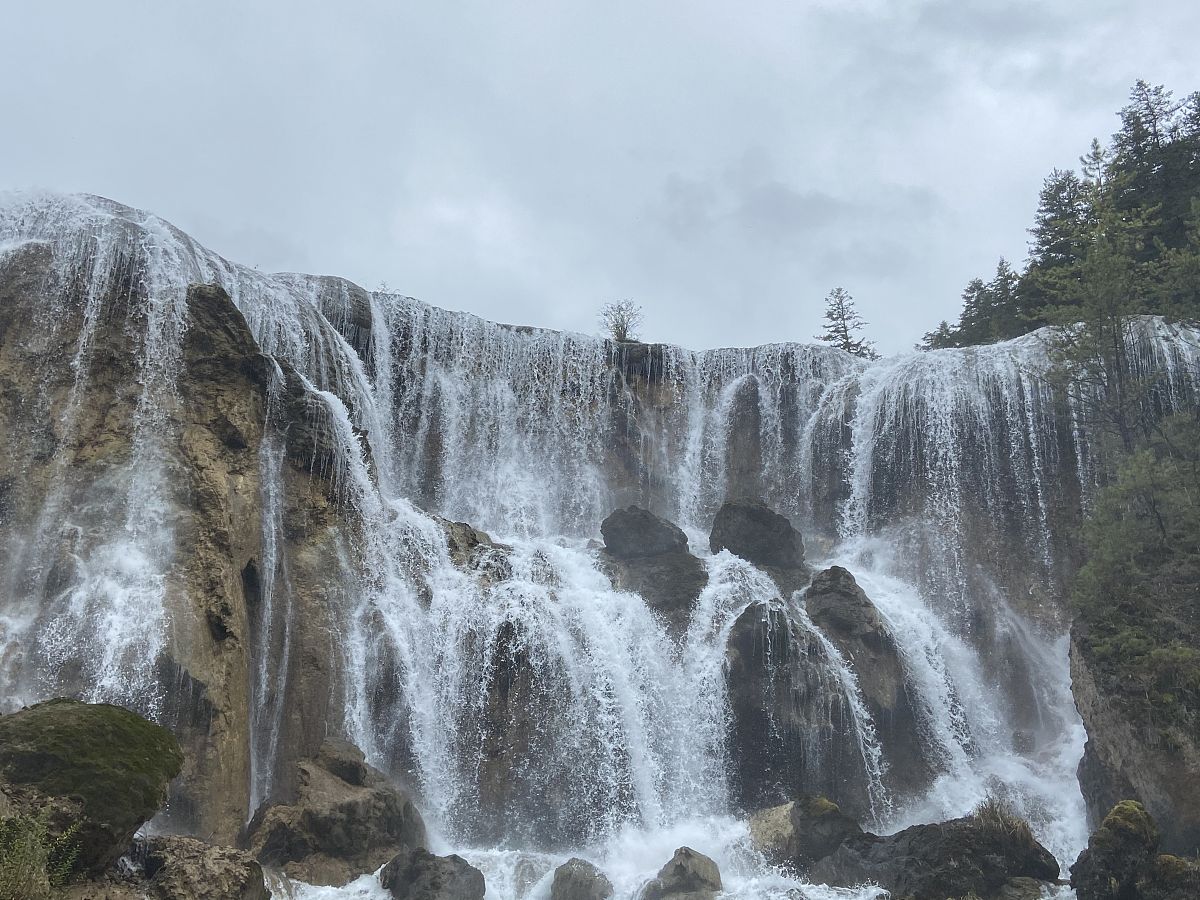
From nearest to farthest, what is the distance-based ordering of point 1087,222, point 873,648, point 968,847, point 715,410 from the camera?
1. point 968,847
2. point 873,648
3. point 1087,222
4. point 715,410

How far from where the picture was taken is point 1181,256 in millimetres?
26250

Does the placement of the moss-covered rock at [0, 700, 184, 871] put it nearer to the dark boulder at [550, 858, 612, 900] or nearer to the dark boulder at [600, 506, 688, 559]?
the dark boulder at [550, 858, 612, 900]

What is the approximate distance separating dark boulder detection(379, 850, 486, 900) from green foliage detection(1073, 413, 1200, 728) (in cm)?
1239

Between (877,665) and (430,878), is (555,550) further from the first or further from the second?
(430,878)

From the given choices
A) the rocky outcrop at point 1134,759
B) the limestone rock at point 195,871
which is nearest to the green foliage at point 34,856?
the limestone rock at point 195,871

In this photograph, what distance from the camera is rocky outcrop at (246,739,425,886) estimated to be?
14875mm

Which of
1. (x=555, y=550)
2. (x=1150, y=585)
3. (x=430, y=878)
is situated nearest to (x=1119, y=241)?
(x=1150, y=585)

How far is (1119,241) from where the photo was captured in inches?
1033

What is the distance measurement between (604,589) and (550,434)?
1041 cm

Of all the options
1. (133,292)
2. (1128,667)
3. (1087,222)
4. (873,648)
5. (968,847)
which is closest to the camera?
(968,847)

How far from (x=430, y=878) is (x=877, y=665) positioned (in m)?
12.1

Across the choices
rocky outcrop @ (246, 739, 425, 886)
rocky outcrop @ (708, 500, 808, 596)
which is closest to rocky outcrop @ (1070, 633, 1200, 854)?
rocky outcrop @ (708, 500, 808, 596)

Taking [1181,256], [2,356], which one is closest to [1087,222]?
[1181,256]

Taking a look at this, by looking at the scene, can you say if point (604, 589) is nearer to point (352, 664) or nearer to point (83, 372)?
point (352, 664)
